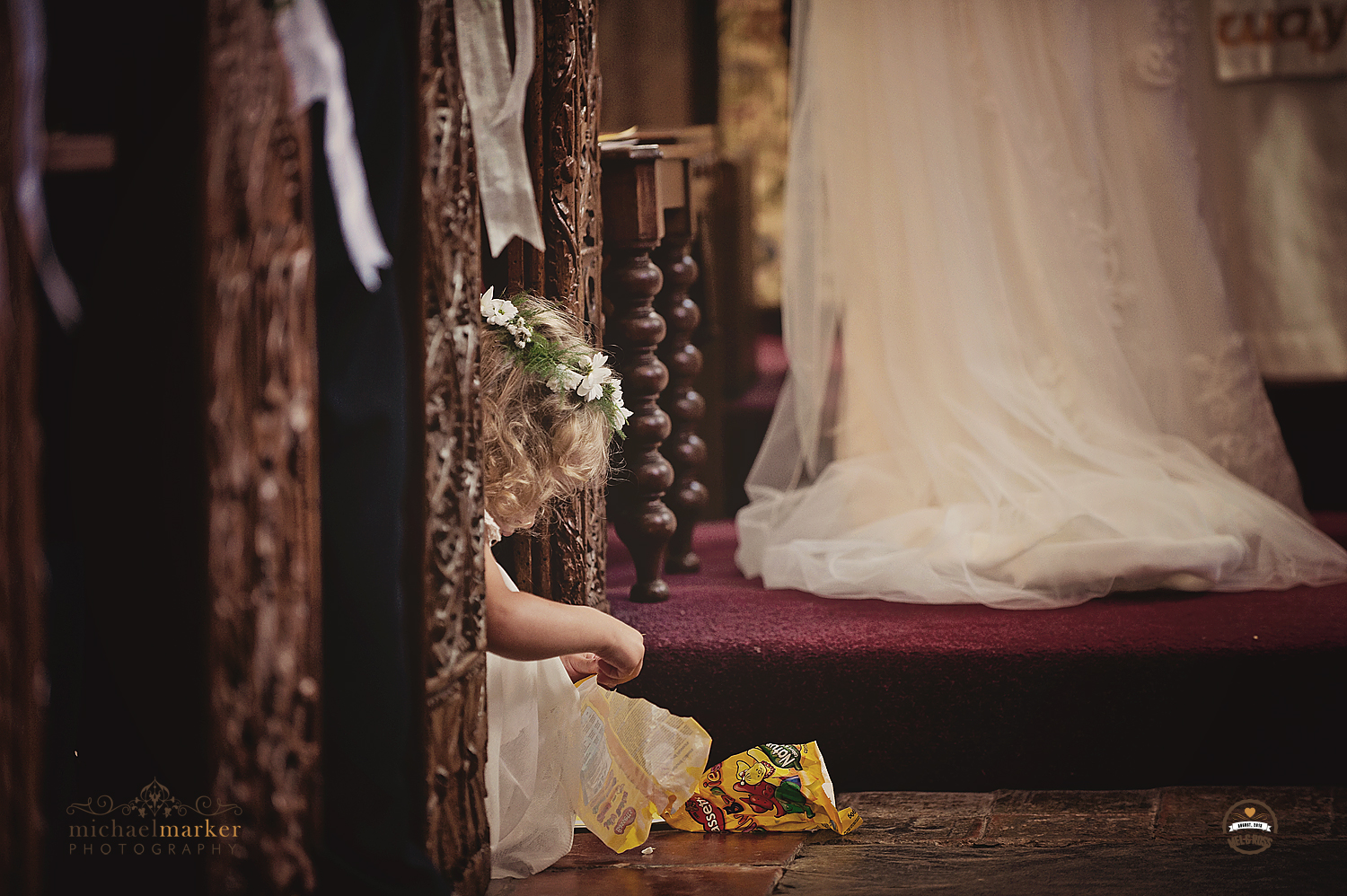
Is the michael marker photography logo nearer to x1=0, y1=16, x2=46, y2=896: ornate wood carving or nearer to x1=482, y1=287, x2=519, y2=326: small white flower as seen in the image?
x1=0, y1=16, x2=46, y2=896: ornate wood carving

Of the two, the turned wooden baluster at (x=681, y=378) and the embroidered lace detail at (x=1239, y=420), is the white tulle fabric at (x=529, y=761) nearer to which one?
the turned wooden baluster at (x=681, y=378)

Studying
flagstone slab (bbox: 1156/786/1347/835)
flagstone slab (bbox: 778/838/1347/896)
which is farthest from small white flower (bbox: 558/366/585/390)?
flagstone slab (bbox: 1156/786/1347/835)

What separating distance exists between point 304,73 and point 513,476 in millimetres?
674

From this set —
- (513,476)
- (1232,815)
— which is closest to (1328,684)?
(1232,815)

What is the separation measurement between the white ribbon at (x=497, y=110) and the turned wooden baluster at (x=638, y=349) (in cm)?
70

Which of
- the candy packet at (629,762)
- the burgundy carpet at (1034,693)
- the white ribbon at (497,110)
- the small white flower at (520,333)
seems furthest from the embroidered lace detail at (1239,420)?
the white ribbon at (497,110)

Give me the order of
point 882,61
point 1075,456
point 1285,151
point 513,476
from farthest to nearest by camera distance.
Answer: point 1285,151
point 882,61
point 1075,456
point 513,476

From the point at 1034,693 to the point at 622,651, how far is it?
615mm

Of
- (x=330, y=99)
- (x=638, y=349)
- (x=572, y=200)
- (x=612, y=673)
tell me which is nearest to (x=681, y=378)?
(x=638, y=349)

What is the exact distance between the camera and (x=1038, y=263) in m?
2.19

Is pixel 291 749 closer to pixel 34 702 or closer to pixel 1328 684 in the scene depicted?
pixel 34 702

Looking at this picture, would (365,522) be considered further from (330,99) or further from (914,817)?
(914,817)

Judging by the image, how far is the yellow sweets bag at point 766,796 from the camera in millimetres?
1543

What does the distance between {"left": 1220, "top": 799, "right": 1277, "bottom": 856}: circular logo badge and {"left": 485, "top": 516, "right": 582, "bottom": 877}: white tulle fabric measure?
2.70ft
